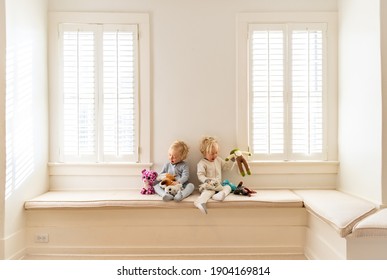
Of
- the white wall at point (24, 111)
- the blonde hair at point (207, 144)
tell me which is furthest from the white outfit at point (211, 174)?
the white wall at point (24, 111)

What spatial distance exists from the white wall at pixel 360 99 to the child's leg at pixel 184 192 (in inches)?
63.2

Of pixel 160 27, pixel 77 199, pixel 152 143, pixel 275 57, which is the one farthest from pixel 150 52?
pixel 77 199

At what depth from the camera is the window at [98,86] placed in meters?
3.68

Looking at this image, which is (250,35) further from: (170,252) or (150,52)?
(170,252)

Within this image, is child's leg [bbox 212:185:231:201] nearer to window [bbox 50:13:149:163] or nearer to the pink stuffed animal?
the pink stuffed animal

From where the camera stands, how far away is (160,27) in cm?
372

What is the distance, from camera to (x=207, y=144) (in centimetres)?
354

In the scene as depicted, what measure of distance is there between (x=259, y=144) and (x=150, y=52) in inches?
61.1

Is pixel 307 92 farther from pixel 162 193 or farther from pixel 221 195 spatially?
pixel 162 193

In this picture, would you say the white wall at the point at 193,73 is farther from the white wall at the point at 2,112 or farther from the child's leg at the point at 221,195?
the white wall at the point at 2,112

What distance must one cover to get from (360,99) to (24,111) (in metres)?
3.17

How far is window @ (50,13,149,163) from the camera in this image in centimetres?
368

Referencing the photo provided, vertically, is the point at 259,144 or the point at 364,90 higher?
the point at 364,90

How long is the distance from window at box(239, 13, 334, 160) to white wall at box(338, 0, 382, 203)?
0.21 metres
